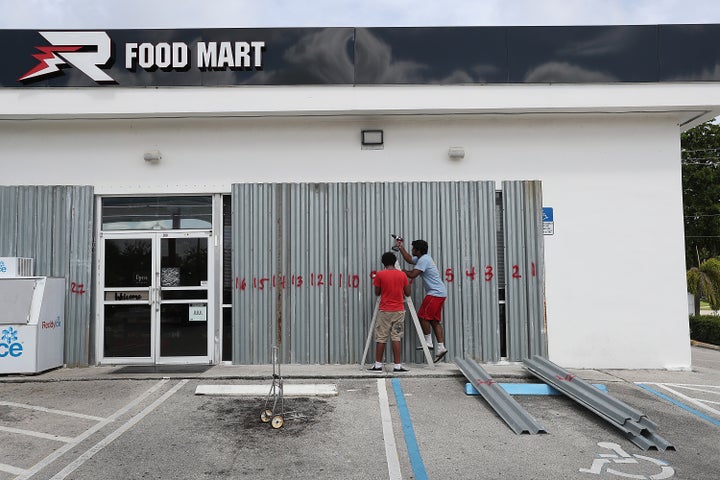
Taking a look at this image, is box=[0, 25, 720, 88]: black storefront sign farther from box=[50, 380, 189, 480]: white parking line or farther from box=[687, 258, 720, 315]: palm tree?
box=[687, 258, 720, 315]: palm tree

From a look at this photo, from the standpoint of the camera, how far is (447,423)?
20.2ft

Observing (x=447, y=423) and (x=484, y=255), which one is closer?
(x=447, y=423)

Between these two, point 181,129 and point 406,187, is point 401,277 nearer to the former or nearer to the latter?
point 406,187

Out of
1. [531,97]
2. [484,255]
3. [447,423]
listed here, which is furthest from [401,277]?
[531,97]

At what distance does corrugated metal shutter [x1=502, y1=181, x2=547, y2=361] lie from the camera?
→ 9070 mm

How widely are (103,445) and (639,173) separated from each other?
27.9ft

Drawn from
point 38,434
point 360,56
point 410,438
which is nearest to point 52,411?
point 38,434

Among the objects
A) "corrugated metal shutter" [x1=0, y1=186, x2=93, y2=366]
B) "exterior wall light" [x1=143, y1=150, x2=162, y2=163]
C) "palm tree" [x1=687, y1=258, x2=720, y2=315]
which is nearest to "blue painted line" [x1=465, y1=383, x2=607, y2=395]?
"exterior wall light" [x1=143, y1=150, x2=162, y2=163]

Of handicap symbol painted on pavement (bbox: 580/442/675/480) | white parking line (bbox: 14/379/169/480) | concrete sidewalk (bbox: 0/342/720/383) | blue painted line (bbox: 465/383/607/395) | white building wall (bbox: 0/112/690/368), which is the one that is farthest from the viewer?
white building wall (bbox: 0/112/690/368)

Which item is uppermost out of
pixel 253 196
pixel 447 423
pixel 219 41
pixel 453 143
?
pixel 219 41

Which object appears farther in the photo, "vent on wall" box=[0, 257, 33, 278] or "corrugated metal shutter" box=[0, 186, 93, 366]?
"corrugated metal shutter" box=[0, 186, 93, 366]

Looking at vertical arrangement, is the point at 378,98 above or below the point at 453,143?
above

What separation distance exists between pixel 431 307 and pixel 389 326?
2.71 ft

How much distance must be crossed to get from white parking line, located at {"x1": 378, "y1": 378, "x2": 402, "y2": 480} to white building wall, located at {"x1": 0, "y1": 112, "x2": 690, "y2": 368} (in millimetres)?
3407
